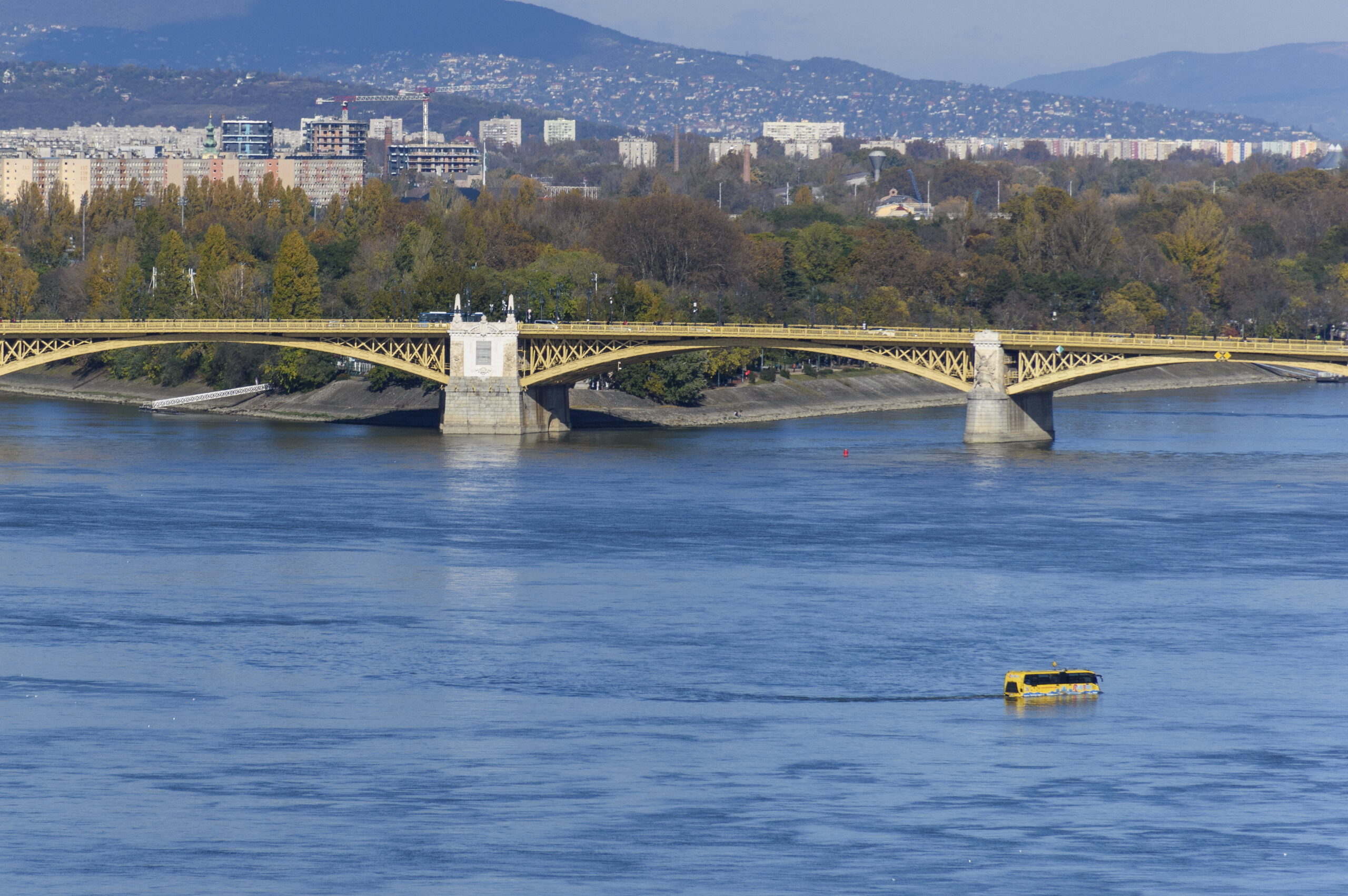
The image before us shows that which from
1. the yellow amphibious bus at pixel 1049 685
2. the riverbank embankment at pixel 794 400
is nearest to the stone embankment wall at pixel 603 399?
the riverbank embankment at pixel 794 400

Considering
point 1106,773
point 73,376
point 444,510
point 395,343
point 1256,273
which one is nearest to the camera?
point 1106,773

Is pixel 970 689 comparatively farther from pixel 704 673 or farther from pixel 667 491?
pixel 667 491

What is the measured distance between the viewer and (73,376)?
115875 mm

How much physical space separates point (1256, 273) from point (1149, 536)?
89.0 m

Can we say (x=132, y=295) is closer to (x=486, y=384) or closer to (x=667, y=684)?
(x=486, y=384)

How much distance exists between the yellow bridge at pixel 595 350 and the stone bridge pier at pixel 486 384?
5cm

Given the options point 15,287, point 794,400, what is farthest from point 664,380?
point 15,287

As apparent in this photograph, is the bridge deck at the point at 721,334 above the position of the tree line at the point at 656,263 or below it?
below

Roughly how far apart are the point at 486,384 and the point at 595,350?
453 centimetres

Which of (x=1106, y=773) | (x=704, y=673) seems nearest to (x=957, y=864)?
(x=1106, y=773)

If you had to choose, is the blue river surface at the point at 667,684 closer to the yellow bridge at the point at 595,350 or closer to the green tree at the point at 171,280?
the yellow bridge at the point at 595,350

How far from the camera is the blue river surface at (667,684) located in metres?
29.2

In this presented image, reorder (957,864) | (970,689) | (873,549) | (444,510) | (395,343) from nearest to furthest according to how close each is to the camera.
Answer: (957,864), (970,689), (873,549), (444,510), (395,343)

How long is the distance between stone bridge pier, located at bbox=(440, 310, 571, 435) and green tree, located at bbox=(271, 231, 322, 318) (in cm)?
1752
